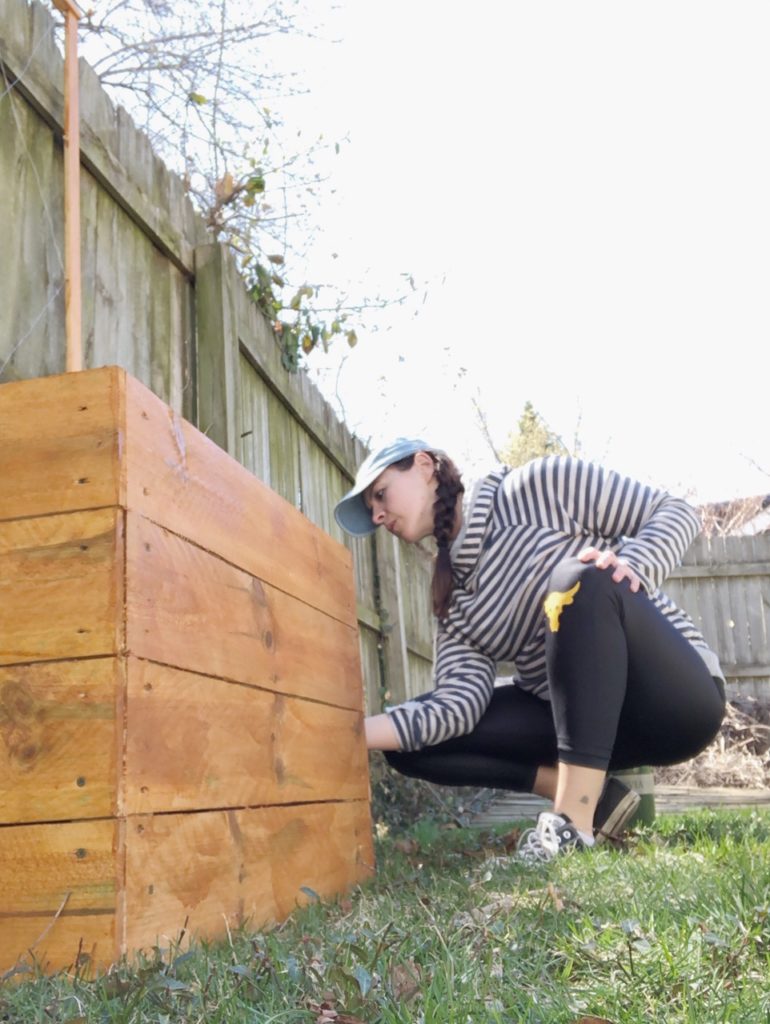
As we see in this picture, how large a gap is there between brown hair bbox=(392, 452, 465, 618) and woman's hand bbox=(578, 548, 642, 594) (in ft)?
1.43

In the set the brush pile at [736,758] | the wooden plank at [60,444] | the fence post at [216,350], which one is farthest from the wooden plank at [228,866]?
the brush pile at [736,758]

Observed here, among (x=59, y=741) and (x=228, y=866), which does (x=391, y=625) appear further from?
(x=59, y=741)

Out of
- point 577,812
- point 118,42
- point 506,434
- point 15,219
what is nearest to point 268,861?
point 577,812

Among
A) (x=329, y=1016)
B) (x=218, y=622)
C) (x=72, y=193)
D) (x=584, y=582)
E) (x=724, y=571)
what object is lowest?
(x=329, y=1016)

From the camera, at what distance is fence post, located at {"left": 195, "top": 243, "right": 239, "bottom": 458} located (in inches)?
106

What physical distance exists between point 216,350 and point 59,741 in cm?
156

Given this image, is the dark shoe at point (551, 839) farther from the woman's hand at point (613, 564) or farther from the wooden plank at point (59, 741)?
the wooden plank at point (59, 741)

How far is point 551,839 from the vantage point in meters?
2.20

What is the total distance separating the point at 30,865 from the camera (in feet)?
4.45

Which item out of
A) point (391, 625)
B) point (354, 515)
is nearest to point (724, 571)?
point (391, 625)

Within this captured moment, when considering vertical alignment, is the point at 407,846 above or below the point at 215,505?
below

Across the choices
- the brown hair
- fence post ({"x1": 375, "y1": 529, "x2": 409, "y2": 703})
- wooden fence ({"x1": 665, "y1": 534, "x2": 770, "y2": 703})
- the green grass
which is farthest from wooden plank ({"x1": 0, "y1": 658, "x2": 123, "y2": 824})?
wooden fence ({"x1": 665, "y1": 534, "x2": 770, "y2": 703})

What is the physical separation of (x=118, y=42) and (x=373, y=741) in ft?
14.3

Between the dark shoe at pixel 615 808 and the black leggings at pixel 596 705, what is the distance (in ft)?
0.33
